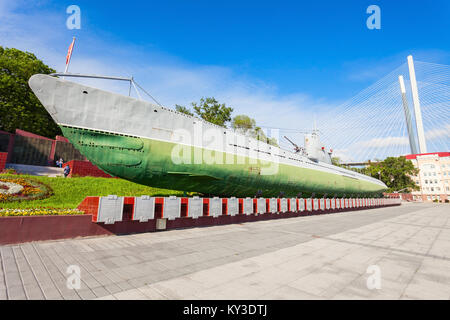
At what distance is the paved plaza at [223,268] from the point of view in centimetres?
424

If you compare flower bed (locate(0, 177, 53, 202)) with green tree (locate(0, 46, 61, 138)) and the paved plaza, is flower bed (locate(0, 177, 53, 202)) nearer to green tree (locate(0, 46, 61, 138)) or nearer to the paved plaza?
the paved plaza

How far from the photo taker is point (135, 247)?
24.4 ft

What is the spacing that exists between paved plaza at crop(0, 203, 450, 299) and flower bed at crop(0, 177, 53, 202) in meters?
7.11

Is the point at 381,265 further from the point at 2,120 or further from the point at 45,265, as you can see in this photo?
the point at 2,120

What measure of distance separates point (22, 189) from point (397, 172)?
94.3m

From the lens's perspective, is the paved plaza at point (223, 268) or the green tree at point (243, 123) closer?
the paved plaza at point (223, 268)

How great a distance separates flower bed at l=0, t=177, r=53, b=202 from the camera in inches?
469

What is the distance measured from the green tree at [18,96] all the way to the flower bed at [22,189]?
26.4 m

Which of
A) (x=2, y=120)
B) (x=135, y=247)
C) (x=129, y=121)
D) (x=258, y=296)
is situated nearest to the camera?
(x=258, y=296)

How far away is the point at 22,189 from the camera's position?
12.8m
